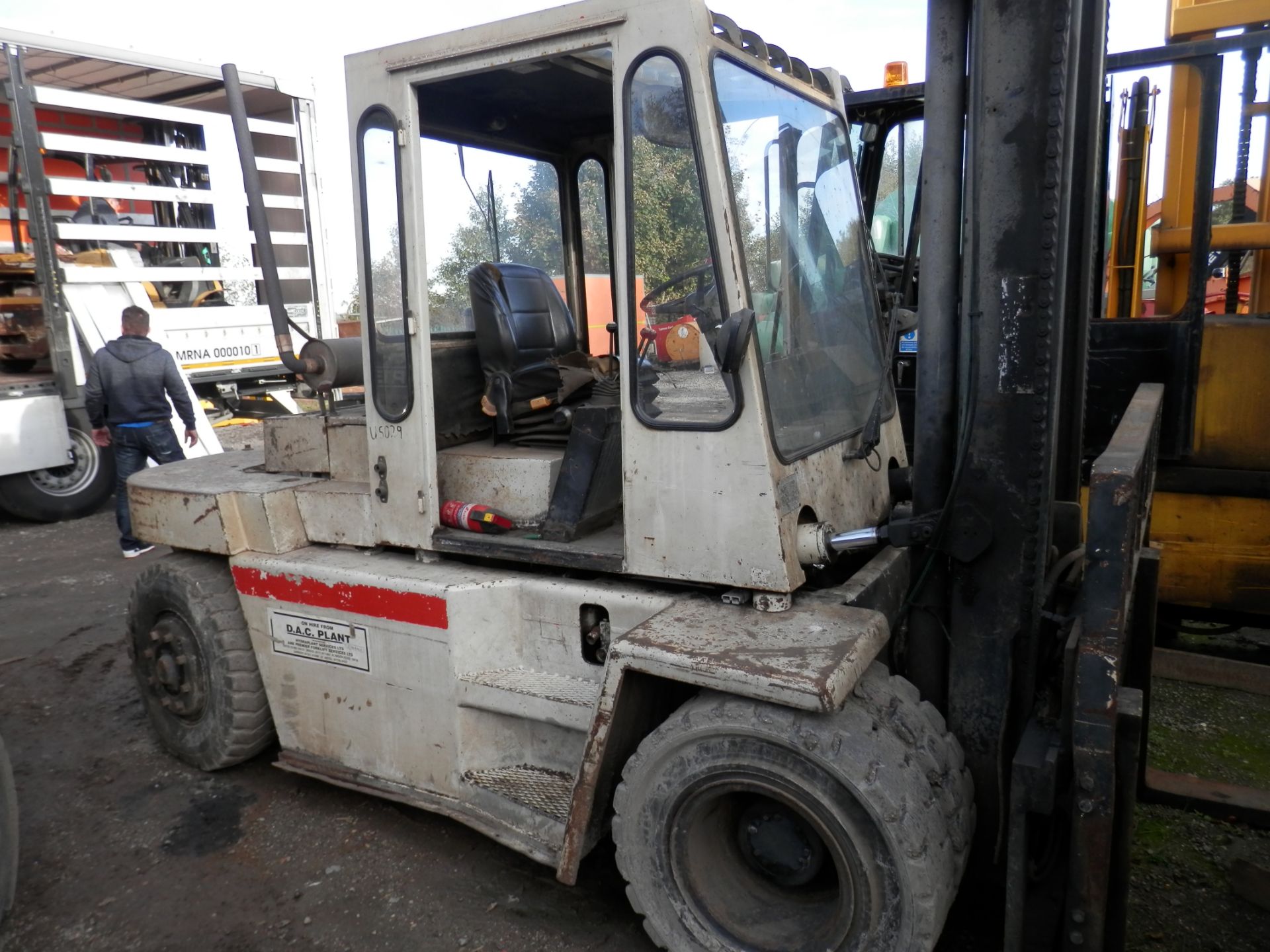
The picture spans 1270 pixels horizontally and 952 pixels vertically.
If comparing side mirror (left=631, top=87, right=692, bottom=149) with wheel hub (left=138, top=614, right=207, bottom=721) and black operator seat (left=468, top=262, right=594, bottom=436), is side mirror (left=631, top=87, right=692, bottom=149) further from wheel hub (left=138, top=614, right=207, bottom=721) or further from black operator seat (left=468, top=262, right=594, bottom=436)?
wheel hub (left=138, top=614, right=207, bottom=721)

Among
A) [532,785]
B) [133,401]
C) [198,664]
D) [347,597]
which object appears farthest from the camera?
[133,401]

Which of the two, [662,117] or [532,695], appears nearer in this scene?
[662,117]

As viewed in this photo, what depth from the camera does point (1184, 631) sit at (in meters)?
5.07

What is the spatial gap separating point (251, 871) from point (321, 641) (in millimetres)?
789

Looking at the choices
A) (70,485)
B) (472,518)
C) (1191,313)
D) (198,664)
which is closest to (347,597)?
(472,518)

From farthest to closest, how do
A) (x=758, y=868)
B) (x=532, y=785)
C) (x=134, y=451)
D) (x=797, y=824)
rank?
(x=134, y=451)
(x=532, y=785)
(x=758, y=868)
(x=797, y=824)

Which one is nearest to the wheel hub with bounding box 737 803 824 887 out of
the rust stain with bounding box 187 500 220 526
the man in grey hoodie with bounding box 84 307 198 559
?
the rust stain with bounding box 187 500 220 526

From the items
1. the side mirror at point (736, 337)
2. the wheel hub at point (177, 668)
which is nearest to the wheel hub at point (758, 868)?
the side mirror at point (736, 337)

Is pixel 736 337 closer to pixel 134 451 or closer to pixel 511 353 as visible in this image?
pixel 511 353

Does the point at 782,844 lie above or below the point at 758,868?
above

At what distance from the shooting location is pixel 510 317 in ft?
11.4

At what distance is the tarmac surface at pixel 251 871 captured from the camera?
2.97 meters

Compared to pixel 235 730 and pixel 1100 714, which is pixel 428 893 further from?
pixel 1100 714

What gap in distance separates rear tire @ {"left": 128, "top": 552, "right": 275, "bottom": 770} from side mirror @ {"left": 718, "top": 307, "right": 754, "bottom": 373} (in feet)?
7.89
